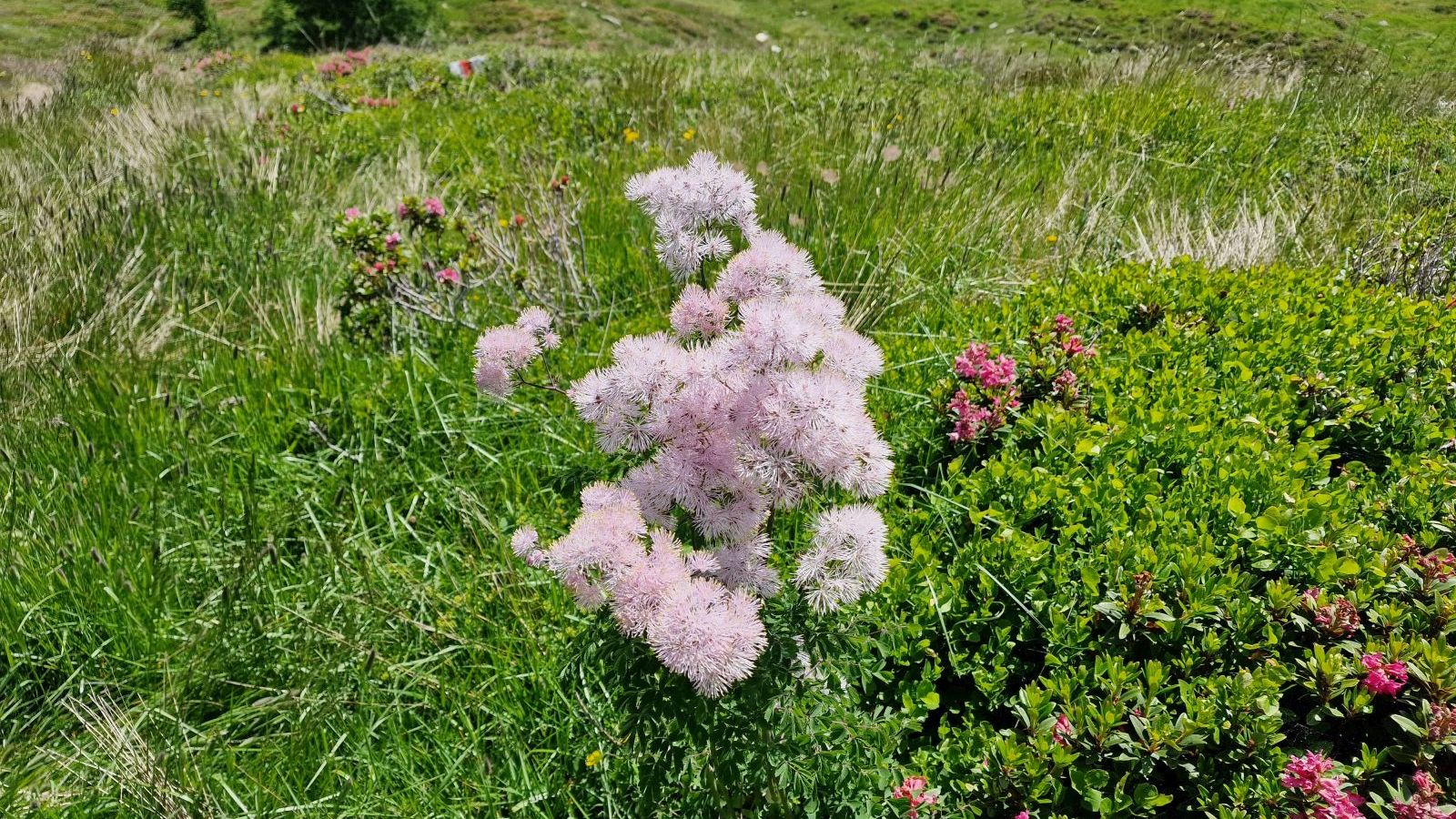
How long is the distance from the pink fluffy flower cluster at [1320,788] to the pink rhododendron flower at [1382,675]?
0.64ft

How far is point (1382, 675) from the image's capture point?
143 cm

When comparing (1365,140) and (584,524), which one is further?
(1365,140)

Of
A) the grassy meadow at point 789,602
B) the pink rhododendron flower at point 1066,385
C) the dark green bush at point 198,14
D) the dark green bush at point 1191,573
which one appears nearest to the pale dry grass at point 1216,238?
the grassy meadow at point 789,602

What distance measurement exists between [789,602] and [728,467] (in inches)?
15.1

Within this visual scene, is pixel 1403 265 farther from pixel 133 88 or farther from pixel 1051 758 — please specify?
pixel 133 88

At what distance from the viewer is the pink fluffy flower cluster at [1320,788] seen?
1.29 m

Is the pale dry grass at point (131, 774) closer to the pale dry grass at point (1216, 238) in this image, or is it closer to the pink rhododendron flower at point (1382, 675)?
the pink rhododendron flower at point (1382, 675)

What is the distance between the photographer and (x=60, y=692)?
7.09 feet

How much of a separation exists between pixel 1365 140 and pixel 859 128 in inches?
154

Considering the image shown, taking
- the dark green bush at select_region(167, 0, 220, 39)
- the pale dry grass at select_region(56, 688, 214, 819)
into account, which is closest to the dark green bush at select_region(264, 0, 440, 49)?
the dark green bush at select_region(167, 0, 220, 39)

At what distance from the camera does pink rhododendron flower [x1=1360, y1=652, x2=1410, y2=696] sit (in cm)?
142

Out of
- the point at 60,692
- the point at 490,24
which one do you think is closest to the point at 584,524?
the point at 60,692

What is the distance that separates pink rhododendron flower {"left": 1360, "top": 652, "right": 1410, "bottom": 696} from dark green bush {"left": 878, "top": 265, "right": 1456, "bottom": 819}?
1.1 inches

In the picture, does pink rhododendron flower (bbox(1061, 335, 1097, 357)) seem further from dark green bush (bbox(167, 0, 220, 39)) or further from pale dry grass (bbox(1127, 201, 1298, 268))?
dark green bush (bbox(167, 0, 220, 39))
